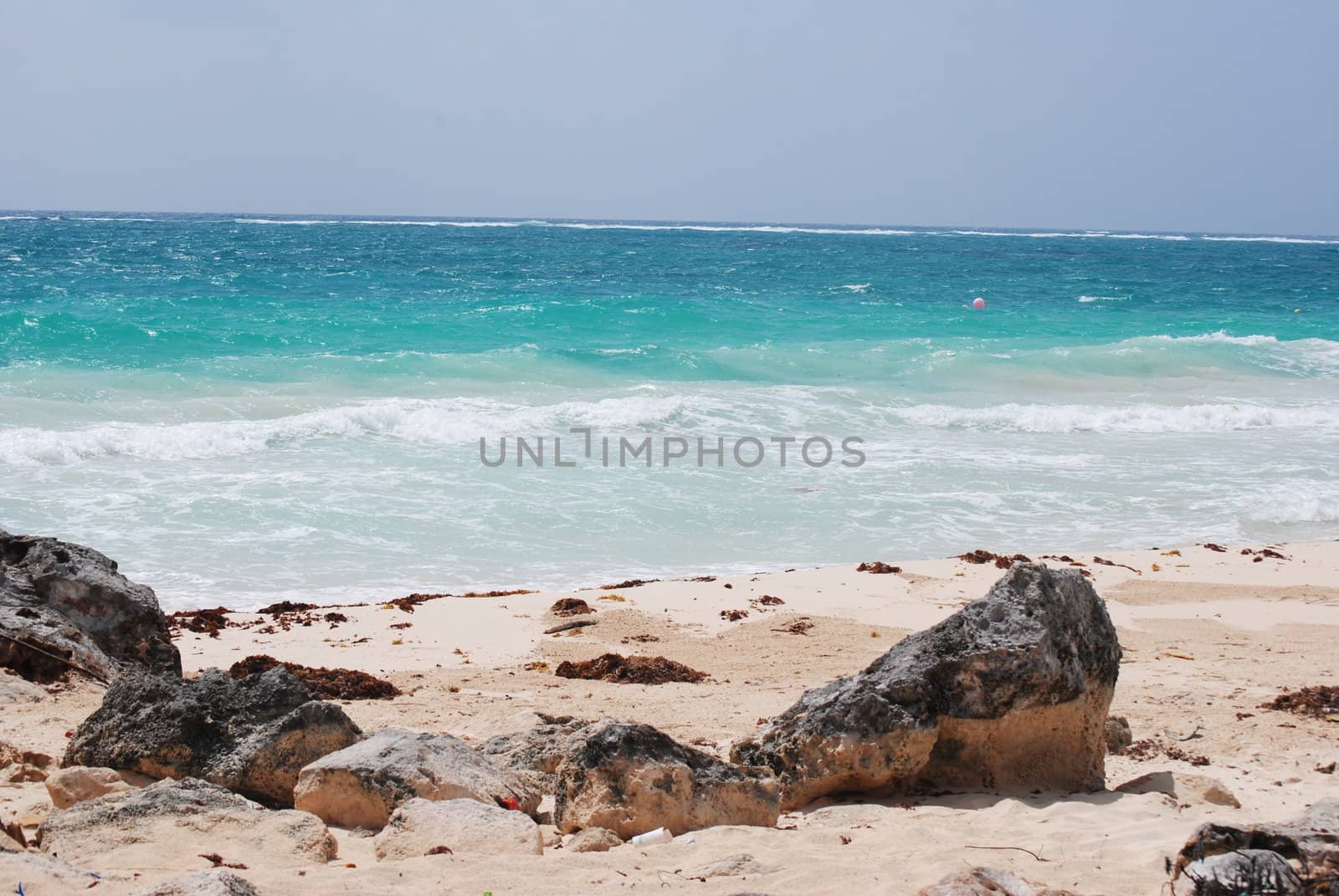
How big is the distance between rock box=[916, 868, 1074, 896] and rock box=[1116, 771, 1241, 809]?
126 centimetres

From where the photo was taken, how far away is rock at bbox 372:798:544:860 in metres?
3.55

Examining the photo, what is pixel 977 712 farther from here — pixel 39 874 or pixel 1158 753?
pixel 39 874

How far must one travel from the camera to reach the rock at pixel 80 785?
3.80 metres

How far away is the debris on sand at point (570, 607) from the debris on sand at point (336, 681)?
1.79 m

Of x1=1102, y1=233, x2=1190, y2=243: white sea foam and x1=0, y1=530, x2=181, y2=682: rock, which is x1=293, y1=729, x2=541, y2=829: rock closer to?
x1=0, y1=530, x2=181, y2=682: rock

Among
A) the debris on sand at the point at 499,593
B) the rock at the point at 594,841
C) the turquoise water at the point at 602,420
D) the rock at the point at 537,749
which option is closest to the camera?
the rock at the point at 594,841

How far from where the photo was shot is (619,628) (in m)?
7.59

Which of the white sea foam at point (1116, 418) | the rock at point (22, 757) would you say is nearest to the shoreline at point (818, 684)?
the rock at point (22, 757)

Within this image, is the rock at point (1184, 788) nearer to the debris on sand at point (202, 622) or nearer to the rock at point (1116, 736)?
the rock at point (1116, 736)

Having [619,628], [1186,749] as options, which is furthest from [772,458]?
[1186,749]

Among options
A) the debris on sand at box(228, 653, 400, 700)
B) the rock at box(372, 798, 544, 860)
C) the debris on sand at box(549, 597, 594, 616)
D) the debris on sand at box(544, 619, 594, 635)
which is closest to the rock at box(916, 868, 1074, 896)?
the rock at box(372, 798, 544, 860)

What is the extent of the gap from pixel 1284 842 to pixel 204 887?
9.13ft

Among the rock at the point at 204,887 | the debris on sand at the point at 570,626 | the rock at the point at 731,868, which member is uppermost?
the rock at the point at 204,887

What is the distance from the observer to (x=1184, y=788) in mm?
4258
